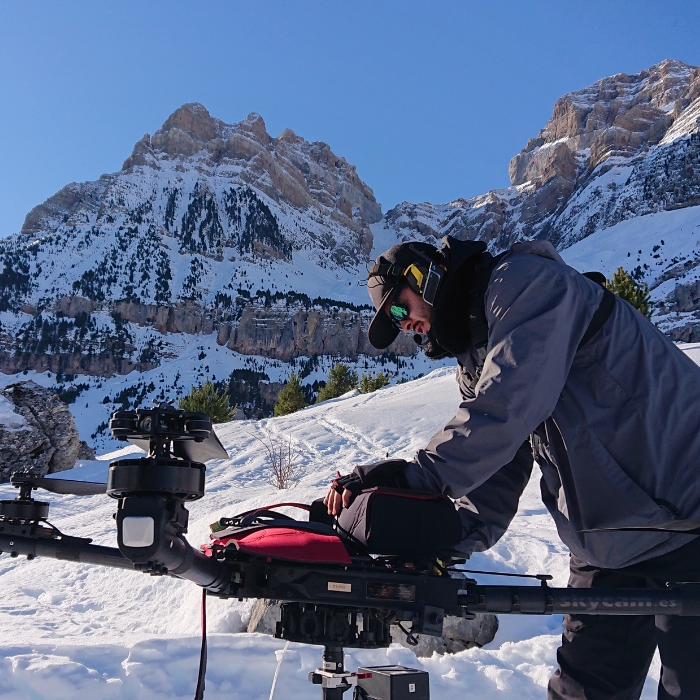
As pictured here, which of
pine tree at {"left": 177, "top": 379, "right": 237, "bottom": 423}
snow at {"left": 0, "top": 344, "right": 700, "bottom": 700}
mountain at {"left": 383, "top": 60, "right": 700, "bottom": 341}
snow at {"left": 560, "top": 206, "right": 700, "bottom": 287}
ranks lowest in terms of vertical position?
snow at {"left": 0, "top": 344, "right": 700, "bottom": 700}

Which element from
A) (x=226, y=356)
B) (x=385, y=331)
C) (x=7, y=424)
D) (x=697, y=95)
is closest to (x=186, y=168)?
(x=226, y=356)

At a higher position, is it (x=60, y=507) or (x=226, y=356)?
(x=226, y=356)

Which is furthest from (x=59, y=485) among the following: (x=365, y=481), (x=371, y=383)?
(x=371, y=383)

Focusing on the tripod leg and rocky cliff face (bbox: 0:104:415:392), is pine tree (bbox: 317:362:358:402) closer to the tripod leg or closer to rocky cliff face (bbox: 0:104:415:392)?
the tripod leg

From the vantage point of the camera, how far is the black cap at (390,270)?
185 cm

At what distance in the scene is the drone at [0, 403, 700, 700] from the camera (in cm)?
127

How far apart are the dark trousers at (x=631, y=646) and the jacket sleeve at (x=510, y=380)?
664 millimetres

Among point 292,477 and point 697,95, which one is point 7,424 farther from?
point 697,95

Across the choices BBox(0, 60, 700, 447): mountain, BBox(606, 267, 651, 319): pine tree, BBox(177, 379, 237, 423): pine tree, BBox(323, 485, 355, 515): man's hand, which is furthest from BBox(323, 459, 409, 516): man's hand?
BBox(0, 60, 700, 447): mountain

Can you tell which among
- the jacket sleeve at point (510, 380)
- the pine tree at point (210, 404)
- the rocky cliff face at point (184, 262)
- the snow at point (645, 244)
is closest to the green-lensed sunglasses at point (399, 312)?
the jacket sleeve at point (510, 380)

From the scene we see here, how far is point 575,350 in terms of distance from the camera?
1.63 meters

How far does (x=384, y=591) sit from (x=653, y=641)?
3.43 ft

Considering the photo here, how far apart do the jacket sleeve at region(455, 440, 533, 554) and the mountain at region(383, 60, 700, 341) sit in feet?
290

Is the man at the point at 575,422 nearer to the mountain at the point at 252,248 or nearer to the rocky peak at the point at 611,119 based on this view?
the mountain at the point at 252,248
